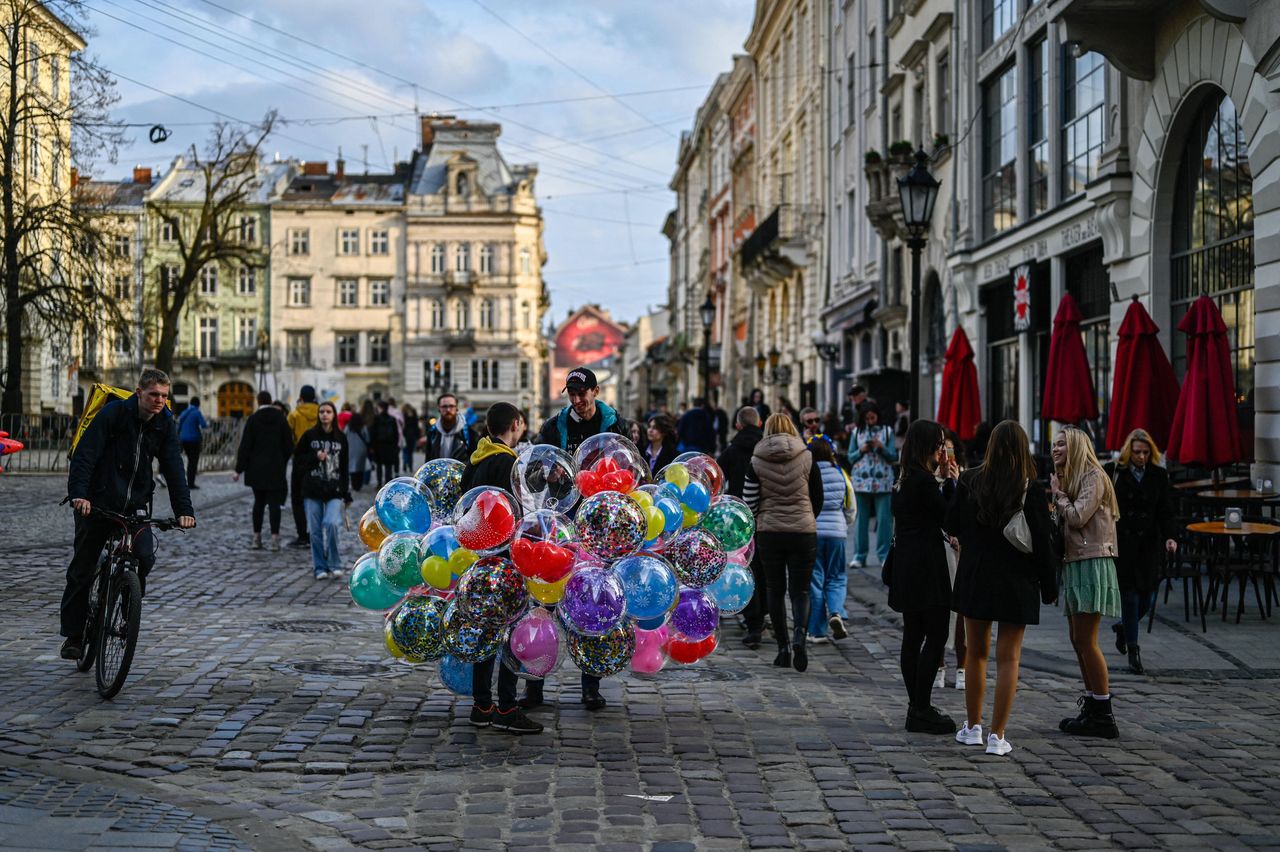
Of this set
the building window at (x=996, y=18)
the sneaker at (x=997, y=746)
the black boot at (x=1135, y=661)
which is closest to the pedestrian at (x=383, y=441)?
the building window at (x=996, y=18)

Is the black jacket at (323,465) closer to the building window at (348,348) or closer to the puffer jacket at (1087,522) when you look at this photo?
the puffer jacket at (1087,522)

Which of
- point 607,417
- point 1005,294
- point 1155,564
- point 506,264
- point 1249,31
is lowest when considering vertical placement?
point 1155,564

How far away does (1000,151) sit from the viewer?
25625 millimetres

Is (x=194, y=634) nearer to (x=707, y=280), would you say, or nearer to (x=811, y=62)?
(x=811, y=62)

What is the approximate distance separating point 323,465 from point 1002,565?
371 inches

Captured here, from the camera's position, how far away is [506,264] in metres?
89.0

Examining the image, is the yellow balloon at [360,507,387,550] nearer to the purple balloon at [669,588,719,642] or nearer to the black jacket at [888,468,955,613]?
the purple balloon at [669,588,719,642]

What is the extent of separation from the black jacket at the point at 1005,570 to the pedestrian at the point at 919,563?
0.54m

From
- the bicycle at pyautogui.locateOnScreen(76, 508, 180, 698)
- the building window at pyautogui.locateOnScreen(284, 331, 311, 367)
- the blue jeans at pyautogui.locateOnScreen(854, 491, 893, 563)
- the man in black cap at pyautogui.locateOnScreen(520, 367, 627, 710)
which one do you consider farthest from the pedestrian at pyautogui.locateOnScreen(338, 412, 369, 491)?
the building window at pyautogui.locateOnScreen(284, 331, 311, 367)

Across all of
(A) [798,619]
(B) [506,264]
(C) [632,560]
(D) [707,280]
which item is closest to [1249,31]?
(A) [798,619]

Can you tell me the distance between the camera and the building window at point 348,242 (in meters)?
88.6

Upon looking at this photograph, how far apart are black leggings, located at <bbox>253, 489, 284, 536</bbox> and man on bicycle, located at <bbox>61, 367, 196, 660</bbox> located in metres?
9.41

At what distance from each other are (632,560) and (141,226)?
86274mm

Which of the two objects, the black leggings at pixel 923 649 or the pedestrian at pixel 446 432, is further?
the pedestrian at pixel 446 432
